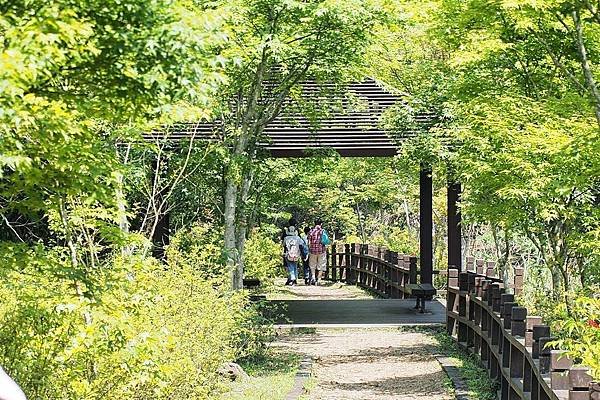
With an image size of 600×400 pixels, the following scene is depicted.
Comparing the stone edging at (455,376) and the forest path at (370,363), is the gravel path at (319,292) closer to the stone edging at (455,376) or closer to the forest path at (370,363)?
the forest path at (370,363)

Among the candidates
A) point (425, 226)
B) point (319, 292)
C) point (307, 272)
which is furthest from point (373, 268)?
point (425, 226)

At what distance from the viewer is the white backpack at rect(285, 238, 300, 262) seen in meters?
24.8

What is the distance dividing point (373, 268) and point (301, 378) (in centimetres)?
1269

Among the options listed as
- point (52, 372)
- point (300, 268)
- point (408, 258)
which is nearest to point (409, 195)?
point (300, 268)

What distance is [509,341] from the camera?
31.3ft

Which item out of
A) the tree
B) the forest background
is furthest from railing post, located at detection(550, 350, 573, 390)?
the tree

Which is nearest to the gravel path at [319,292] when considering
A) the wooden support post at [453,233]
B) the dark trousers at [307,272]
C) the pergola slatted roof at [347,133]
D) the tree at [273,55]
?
the dark trousers at [307,272]

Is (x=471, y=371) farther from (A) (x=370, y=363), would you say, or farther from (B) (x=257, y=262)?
(B) (x=257, y=262)

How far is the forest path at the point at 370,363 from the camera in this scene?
37.2 feet

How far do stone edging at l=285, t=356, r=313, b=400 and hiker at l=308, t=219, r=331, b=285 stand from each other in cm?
1214

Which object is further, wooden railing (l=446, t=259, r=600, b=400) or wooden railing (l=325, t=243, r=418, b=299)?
wooden railing (l=325, t=243, r=418, b=299)

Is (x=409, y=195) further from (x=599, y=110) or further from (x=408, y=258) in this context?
(x=599, y=110)

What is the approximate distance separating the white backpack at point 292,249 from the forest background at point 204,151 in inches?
174

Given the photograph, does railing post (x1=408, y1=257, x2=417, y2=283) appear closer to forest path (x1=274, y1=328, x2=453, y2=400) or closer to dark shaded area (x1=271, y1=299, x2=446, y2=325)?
dark shaded area (x1=271, y1=299, x2=446, y2=325)
